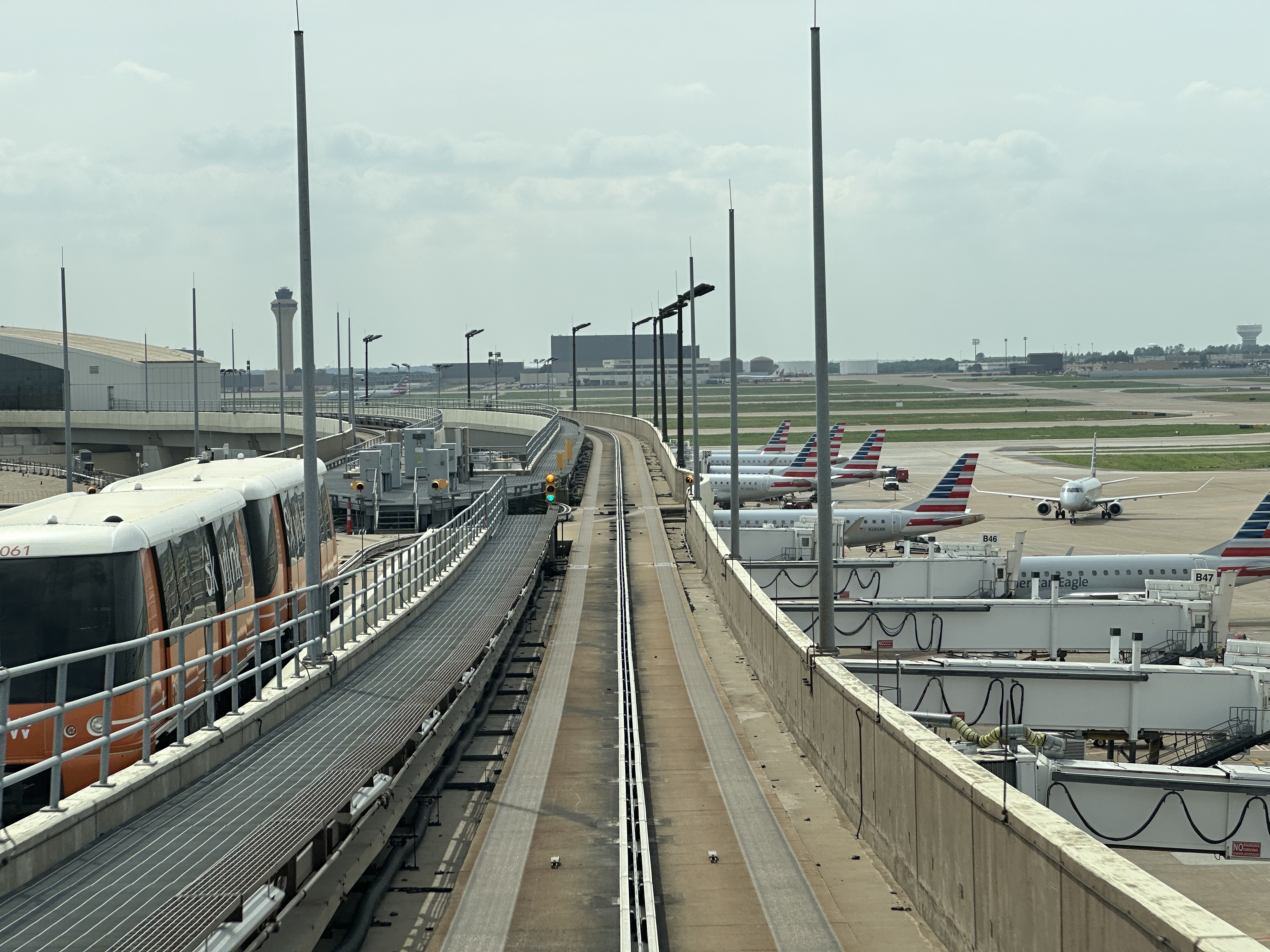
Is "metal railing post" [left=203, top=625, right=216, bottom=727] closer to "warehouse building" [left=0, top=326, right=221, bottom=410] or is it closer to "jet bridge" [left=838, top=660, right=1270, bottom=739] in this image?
"jet bridge" [left=838, top=660, right=1270, bottom=739]

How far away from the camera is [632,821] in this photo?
16719 millimetres

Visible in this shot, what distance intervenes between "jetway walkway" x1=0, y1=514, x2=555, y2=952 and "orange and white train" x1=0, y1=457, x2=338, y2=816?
1.20 meters

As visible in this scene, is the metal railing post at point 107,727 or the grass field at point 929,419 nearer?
the metal railing post at point 107,727

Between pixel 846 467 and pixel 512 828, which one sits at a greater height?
pixel 846 467

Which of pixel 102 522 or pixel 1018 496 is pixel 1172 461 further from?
pixel 102 522

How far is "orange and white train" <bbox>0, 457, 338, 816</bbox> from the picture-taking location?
13812 millimetres

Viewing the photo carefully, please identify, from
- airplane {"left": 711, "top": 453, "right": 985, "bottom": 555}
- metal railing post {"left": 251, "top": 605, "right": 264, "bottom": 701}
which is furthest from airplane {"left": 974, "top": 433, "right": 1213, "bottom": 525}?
metal railing post {"left": 251, "top": 605, "right": 264, "bottom": 701}

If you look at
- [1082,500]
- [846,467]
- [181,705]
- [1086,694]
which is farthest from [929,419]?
[181,705]

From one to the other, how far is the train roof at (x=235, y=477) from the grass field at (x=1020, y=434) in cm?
11300

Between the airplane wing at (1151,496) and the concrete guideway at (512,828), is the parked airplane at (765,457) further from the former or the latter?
the concrete guideway at (512,828)

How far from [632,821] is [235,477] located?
397 inches

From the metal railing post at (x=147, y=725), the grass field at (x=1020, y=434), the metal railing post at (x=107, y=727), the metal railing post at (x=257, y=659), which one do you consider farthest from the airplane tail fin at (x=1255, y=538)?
the grass field at (x=1020, y=434)

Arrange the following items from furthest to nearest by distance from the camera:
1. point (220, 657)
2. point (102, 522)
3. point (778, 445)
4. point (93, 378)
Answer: point (93, 378)
point (778, 445)
point (220, 657)
point (102, 522)

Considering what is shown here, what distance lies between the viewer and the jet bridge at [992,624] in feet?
111
